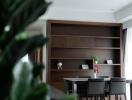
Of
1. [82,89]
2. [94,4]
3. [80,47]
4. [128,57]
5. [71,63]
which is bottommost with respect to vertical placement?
[82,89]

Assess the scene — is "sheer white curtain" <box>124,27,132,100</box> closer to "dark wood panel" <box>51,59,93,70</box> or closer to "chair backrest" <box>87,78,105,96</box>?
"dark wood panel" <box>51,59,93,70</box>

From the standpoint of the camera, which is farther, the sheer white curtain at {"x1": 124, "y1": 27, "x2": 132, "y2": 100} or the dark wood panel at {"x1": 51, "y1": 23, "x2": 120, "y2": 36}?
the dark wood panel at {"x1": 51, "y1": 23, "x2": 120, "y2": 36}

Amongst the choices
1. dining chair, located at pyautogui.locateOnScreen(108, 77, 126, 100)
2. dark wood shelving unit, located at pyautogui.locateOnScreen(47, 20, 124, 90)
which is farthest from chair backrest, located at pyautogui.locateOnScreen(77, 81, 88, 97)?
dark wood shelving unit, located at pyautogui.locateOnScreen(47, 20, 124, 90)

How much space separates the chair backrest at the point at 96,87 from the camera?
5258 mm

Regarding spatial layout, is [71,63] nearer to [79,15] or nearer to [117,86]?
[79,15]

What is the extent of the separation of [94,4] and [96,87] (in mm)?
2319

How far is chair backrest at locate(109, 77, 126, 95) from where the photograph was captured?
539cm

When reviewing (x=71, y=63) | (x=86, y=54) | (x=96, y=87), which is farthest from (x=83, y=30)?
(x=96, y=87)

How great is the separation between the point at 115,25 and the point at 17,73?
7100 millimetres

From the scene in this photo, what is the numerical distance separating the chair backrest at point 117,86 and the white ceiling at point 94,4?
2.04m

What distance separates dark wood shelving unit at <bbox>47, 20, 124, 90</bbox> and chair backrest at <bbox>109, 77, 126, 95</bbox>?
1.77 metres

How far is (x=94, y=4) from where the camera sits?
631cm

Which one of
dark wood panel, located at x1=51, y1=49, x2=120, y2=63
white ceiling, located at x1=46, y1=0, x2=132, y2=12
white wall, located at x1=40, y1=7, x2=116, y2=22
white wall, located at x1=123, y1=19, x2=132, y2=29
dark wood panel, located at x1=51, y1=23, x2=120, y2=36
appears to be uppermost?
white ceiling, located at x1=46, y1=0, x2=132, y2=12

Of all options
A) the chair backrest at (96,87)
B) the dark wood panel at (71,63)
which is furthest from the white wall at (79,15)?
the chair backrest at (96,87)
